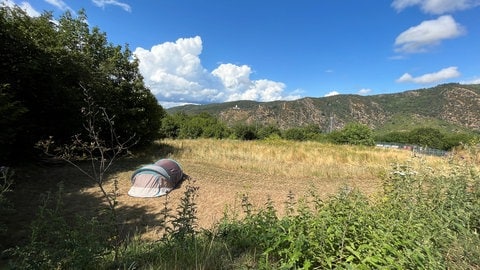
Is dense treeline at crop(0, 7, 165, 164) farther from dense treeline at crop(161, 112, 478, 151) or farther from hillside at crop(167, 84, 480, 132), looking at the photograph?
hillside at crop(167, 84, 480, 132)

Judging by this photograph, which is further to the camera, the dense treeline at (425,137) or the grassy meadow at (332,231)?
the dense treeline at (425,137)

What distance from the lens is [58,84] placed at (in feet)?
33.0

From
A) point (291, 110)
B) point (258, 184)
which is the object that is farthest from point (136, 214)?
point (291, 110)

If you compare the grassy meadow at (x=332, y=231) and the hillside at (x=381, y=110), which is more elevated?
the hillside at (x=381, y=110)

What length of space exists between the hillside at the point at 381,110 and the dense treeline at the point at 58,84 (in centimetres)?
8345

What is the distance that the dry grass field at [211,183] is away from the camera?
20.7ft

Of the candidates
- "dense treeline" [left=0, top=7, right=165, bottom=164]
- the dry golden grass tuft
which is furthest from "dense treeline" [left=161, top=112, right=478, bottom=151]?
the dry golden grass tuft

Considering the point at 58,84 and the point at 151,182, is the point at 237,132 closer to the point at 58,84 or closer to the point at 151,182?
the point at 58,84

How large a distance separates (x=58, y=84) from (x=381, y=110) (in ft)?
387

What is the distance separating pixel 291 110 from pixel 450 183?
127 meters

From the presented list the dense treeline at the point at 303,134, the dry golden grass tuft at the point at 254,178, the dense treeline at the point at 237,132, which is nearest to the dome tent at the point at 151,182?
the dry golden grass tuft at the point at 254,178

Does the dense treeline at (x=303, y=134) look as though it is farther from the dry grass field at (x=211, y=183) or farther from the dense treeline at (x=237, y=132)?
the dry grass field at (x=211, y=183)

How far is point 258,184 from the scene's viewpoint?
944 cm

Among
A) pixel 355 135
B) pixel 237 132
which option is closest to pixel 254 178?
pixel 355 135
